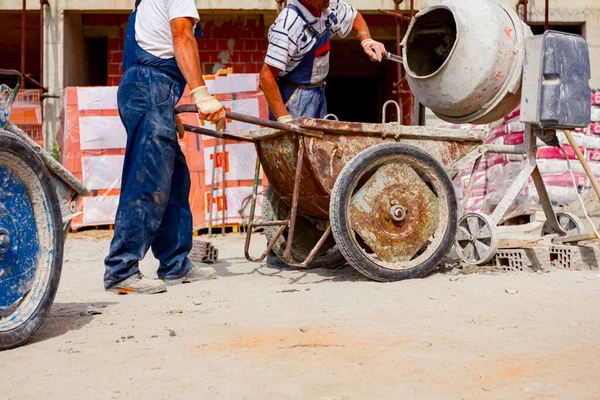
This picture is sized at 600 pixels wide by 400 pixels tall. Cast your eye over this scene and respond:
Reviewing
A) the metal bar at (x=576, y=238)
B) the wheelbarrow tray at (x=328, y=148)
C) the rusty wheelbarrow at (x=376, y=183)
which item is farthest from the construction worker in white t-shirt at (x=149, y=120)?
the metal bar at (x=576, y=238)

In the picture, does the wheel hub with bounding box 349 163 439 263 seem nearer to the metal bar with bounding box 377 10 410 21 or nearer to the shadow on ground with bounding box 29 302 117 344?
the shadow on ground with bounding box 29 302 117 344

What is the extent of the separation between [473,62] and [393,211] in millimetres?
1113

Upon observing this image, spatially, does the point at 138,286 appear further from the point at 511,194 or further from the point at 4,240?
the point at 511,194

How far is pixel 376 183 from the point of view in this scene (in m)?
3.75

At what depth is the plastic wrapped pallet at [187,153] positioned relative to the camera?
7.83 meters

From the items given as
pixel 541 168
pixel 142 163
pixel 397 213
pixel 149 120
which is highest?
pixel 149 120

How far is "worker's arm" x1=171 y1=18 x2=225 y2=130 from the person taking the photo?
3.50m

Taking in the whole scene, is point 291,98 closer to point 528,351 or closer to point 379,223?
point 379,223

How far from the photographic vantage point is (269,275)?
4.29m

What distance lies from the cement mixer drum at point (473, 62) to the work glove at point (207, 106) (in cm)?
151

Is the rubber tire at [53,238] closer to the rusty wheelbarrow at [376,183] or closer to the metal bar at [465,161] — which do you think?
the rusty wheelbarrow at [376,183]

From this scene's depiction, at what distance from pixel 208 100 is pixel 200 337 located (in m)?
1.46

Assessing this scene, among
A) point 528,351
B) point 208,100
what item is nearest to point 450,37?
point 208,100

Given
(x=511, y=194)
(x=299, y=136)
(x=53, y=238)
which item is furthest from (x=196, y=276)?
(x=511, y=194)
